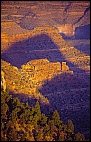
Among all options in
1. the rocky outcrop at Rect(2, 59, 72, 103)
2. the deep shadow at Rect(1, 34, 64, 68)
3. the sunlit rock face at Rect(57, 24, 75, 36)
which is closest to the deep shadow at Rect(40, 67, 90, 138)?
the rocky outcrop at Rect(2, 59, 72, 103)

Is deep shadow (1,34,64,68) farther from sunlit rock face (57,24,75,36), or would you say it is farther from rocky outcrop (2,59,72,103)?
sunlit rock face (57,24,75,36)

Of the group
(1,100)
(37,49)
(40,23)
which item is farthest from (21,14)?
(1,100)

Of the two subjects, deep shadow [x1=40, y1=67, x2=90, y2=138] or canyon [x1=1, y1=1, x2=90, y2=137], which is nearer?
deep shadow [x1=40, y1=67, x2=90, y2=138]

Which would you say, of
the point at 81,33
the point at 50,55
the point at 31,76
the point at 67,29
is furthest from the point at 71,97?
the point at 67,29

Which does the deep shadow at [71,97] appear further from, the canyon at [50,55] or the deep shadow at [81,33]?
the deep shadow at [81,33]

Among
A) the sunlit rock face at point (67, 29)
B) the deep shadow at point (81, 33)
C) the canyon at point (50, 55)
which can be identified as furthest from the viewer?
the sunlit rock face at point (67, 29)

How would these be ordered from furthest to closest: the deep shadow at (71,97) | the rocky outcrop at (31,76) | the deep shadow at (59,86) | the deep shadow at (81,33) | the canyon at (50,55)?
1. the deep shadow at (81,33)
2. the canyon at (50,55)
3. the rocky outcrop at (31,76)
4. the deep shadow at (59,86)
5. the deep shadow at (71,97)

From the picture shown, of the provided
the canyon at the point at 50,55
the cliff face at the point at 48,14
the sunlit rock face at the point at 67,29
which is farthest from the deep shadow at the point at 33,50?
the sunlit rock face at the point at 67,29

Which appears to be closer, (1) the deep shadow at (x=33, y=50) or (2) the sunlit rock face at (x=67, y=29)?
(1) the deep shadow at (x=33, y=50)

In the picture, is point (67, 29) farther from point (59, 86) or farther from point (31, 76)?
point (31, 76)
